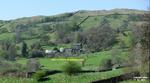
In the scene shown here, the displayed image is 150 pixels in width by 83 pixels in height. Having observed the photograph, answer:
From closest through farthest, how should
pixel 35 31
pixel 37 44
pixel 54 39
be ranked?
1. pixel 37 44
2. pixel 54 39
3. pixel 35 31

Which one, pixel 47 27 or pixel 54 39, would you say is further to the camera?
pixel 47 27

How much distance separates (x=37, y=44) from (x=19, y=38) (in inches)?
1251

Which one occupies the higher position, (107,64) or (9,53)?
(107,64)

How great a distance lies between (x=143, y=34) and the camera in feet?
73.9

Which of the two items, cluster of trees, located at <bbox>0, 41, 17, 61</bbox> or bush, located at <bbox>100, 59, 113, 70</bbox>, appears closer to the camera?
bush, located at <bbox>100, 59, 113, 70</bbox>

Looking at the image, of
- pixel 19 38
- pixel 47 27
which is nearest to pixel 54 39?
pixel 19 38

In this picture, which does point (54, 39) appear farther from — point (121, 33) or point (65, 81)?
point (65, 81)

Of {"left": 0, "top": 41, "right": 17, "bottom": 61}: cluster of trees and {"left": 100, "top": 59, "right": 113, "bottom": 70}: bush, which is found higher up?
{"left": 100, "top": 59, "right": 113, "bottom": 70}: bush

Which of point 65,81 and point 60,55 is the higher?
point 65,81

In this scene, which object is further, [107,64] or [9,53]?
[9,53]

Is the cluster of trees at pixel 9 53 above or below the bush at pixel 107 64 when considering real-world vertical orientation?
below

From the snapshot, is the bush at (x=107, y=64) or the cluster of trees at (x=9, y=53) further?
the cluster of trees at (x=9, y=53)

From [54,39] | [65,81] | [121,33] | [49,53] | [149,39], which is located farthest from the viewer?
[54,39]

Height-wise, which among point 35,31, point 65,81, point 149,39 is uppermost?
point 149,39
